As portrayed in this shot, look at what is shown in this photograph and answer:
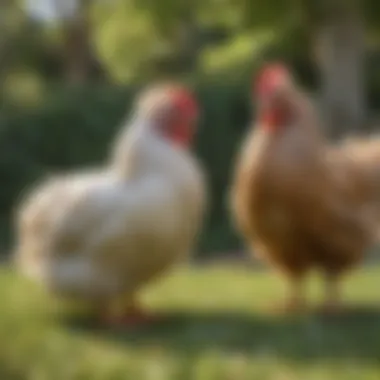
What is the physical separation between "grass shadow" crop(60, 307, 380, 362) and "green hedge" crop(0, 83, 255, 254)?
127 inches

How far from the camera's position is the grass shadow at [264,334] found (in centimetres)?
157


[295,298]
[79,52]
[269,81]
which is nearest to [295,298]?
[295,298]

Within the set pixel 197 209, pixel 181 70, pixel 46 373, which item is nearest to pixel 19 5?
pixel 181 70

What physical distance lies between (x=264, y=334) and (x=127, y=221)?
1.16ft

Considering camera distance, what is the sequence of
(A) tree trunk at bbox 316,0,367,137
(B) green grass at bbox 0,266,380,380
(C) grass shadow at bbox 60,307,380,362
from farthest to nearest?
(A) tree trunk at bbox 316,0,367,137 < (C) grass shadow at bbox 60,307,380,362 < (B) green grass at bbox 0,266,380,380

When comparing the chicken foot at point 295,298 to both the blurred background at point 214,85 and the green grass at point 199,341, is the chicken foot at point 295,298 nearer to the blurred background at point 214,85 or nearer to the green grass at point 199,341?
the green grass at point 199,341

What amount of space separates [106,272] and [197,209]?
0.22 meters

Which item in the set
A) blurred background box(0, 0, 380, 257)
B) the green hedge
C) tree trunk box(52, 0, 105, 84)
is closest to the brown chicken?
blurred background box(0, 0, 380, 257)

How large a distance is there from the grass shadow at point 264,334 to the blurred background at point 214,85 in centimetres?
257

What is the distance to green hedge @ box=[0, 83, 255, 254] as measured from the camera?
530 centimetres

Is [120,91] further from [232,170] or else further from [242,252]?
[242,252]

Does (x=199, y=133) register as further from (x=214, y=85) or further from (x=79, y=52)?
(x=79, y=52)

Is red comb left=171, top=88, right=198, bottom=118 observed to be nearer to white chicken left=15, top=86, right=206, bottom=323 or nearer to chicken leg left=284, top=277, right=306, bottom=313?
white chicken left=15, top=86, right=206, bottom=323

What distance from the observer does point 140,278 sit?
197 cm
